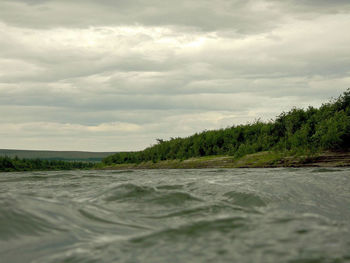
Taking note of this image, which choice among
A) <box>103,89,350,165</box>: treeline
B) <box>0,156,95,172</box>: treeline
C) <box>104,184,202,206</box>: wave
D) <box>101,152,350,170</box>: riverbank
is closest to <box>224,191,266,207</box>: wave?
<box>104,184,202,206</box>: wave

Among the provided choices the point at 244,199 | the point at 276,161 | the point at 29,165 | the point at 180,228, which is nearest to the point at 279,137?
the point at 276,161

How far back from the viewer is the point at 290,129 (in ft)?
91.4

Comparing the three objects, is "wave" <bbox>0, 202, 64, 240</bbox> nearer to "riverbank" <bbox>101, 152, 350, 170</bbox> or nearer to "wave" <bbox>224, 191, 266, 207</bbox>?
"wave" <bbox>224, 191, 266, 207</bbox>

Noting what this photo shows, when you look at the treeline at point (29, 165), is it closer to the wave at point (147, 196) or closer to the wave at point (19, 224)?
the wave at point (147, 196)

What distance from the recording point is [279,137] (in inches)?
1138

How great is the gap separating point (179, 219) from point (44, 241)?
1737 mm

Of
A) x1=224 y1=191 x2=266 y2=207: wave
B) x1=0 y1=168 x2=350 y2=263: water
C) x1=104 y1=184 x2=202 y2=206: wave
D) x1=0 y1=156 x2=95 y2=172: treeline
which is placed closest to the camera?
x1=0 y1=168 x2=350 y2=263: water

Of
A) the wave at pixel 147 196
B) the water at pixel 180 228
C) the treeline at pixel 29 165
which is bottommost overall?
the treeline at pixel 29 165

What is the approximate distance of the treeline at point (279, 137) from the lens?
21.6m

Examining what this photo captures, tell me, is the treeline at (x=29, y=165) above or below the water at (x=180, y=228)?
below

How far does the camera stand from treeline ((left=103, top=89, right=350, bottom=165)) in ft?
70.7

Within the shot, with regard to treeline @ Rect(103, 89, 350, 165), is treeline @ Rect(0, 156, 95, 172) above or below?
below

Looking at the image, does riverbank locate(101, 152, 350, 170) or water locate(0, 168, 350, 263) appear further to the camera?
riverbank locate(101, 152, 350, 170)

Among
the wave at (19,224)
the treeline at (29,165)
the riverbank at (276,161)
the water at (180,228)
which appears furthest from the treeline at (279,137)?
the wave at (19,224)
